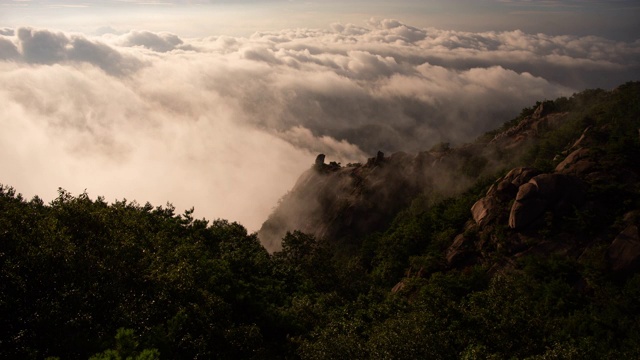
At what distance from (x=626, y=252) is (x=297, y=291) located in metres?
35.5

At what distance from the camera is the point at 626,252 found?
45500mm

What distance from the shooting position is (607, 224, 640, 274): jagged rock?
44.5 meters

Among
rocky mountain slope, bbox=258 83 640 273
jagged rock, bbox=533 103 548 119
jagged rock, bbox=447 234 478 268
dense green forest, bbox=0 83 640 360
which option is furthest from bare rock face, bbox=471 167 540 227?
jagged rock, bbox=533 103 548 119

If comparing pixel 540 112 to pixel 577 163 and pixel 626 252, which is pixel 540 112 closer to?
pixel 577 163

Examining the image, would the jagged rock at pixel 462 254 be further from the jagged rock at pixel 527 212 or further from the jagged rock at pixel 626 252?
the jagged rock at pixel 626 252

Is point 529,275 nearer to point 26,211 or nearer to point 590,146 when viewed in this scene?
point 590,146

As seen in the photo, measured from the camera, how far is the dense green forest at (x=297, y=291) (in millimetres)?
25438

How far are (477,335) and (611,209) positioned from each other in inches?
1364

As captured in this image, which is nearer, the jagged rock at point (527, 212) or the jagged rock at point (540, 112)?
the jagged rock at point (527, 212)

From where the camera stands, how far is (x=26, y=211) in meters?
34.2

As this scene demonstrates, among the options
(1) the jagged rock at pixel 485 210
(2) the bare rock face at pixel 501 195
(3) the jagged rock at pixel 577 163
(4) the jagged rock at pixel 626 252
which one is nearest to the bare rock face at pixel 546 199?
(2) the bare rock face at pixel 501 195

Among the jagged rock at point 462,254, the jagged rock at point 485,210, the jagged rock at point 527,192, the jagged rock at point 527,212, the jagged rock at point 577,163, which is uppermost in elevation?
the jagged rock at point 577,163

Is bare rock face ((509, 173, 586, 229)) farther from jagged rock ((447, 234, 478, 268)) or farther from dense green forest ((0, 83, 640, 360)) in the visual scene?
jagged rock ((447, 234, 478, 268))

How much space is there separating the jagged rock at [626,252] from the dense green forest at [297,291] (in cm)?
26
